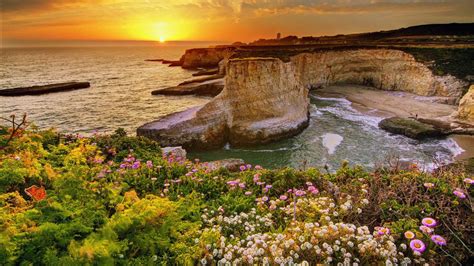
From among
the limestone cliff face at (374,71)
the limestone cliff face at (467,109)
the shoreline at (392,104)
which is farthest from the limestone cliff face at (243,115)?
the limestone cliff face at (467,109)

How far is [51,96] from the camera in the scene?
48.8 m

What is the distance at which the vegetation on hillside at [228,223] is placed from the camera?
3951 mm

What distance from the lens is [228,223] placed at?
5.59 m

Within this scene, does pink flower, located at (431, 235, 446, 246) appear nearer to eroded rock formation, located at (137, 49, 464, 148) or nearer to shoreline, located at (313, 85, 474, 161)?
eroded rock formation, located at (137, 49, 464, 148)

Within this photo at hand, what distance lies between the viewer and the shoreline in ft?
102

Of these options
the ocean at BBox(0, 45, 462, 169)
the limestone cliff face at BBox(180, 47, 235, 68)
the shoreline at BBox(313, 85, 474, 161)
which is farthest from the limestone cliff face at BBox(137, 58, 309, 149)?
the limestone cliff face at BBox(180, 47, 235, 68)

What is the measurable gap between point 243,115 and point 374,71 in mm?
30504

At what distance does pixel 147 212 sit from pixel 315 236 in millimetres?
2387

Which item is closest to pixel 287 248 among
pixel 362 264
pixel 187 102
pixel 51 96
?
pixel 362 264

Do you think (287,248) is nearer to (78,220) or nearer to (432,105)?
(78,220)

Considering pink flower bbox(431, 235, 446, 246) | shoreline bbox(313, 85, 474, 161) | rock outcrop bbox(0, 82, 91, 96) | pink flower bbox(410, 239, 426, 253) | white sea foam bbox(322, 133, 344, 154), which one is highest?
pink flower bbox(431, 235, 446, 246)

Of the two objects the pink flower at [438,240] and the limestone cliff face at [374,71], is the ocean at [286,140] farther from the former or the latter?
the limestone cliff face at [374,71]

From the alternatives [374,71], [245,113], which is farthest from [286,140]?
[374,71]

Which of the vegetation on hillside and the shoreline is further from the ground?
the vegetation on hillside
